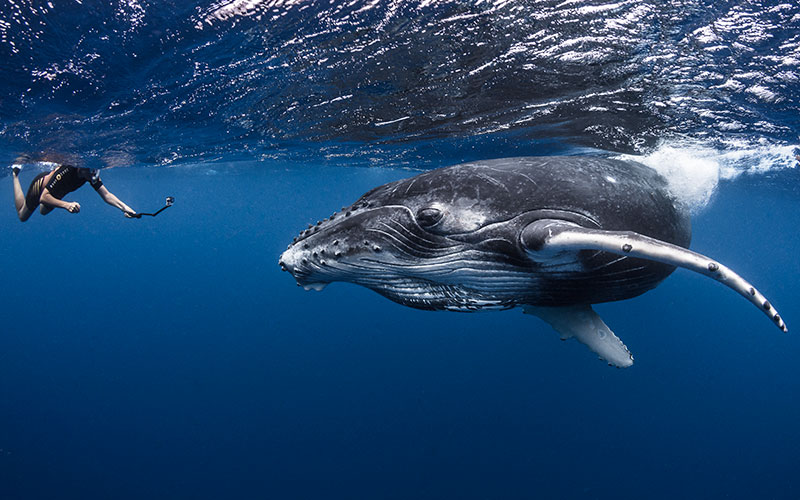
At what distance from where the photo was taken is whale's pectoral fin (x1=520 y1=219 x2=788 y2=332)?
1.91 metres

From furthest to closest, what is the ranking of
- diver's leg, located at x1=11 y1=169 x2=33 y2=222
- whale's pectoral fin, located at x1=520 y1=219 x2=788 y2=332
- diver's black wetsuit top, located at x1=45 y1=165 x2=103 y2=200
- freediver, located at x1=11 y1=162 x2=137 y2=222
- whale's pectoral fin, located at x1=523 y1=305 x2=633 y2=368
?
diver's leg, located at x1=11 y1=169 x2=33 y2=222
diver's black wetsuit top, located at x1=45 y1=165 x2=103 y2=200
freediver, located at x1=11 y1=162 x2=137 y2=222
whale's pectoral fin, located at x1=523 y1=305 x2=633 y2=368
whale's pectoral fin, located at x1=520 y1=219 x2=788 y2=332

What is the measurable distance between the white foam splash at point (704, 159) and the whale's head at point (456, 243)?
9.63 metres

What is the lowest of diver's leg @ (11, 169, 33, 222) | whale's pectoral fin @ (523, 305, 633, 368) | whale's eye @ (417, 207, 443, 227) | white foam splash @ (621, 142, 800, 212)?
white foam splash @ (621, 142, 800, 212)

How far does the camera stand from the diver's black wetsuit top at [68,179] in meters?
9.63

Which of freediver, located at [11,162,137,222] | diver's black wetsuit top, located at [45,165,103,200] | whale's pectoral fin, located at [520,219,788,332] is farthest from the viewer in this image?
diver's black wetsuit top, located at [45,165,103,200]

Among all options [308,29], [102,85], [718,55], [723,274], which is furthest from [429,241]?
[102,85]

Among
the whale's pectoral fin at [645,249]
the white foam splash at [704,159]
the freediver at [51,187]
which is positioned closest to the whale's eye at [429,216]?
the whale's pectoral fin at [645,249]

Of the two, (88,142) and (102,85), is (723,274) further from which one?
(88,142)

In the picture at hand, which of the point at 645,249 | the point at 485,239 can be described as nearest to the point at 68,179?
the point at 485,239

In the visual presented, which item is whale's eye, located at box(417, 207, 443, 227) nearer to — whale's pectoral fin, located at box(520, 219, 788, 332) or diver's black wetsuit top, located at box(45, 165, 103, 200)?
whale's pectoral fin, located at box(520, 219, 788, 332)

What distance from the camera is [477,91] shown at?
8516 millimetres

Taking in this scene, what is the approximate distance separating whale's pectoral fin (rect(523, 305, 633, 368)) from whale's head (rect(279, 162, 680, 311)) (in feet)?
1.74

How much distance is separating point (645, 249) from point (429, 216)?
1332 millimetres

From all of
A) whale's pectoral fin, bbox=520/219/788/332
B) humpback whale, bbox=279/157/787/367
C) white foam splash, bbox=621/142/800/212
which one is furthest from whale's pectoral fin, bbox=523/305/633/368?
white foam splash, bbox=621/142/800/212
